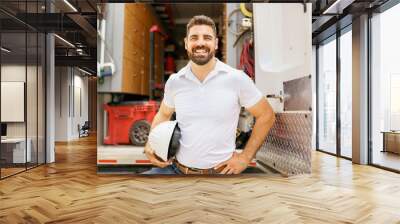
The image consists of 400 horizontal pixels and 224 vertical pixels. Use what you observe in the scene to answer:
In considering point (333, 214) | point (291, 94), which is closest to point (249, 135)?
point (291, 94)

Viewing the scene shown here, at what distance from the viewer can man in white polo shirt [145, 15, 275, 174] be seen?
343 cm

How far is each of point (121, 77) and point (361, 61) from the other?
13.1 feet

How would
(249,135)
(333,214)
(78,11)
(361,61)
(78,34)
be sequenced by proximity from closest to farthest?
(333,214), (249,135), (78,11), (361,61), (78,34)

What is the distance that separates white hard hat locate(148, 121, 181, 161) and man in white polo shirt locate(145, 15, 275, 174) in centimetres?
6

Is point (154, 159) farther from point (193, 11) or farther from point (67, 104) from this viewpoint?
point (67, 104)

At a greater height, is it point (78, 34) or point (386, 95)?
point (78, 34)

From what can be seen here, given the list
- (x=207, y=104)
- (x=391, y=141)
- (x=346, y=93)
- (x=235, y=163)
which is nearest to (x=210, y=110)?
(x=207, y=104)

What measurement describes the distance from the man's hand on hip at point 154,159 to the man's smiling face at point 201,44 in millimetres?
1078

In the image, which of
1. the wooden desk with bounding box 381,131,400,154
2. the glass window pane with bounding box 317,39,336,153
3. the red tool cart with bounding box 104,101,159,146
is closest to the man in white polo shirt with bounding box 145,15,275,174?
the red tool cart with bounding box 104,101,159,146

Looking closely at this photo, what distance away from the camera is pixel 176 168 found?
3.82 meters

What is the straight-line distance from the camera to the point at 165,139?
3525 millimetres

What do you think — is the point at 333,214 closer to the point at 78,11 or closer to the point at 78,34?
the point at 78,11

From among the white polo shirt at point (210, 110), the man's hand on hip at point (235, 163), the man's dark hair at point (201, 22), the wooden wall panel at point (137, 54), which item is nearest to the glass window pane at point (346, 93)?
the man's hand on hip at point (235, 163)

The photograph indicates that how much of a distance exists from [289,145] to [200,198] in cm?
114
